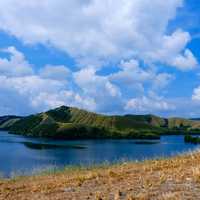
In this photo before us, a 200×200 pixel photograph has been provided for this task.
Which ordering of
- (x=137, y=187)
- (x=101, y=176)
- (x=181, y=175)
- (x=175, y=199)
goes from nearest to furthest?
(x=175, y=199)
(x=137, y=187)
(x=181, y=175)
(x=101, y=176)

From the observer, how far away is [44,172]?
681 inches

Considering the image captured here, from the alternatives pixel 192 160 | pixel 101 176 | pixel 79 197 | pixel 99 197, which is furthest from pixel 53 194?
pixel 192 160

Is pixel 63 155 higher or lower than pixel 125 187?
lower

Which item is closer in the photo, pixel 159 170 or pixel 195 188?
pixel 195 188

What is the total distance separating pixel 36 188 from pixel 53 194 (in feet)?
4.06

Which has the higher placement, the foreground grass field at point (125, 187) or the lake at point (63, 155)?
the foreground grass field at point (125, 187)

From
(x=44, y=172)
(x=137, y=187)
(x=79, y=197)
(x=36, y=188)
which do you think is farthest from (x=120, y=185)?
(x=44, y=172)

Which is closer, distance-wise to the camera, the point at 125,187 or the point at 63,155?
the point at 125,187

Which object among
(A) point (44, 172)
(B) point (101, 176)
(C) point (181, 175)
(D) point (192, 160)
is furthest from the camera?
(A) point (44, 172)

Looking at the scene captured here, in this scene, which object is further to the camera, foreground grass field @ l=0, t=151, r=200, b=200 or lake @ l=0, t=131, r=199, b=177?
lake @ l=0, t=131, r=199, b=177

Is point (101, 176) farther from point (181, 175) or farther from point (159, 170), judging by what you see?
point (181, 175)

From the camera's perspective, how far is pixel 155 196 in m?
9.25

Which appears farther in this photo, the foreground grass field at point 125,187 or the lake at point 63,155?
the lake at point 63,155

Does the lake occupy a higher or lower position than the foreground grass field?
lower
